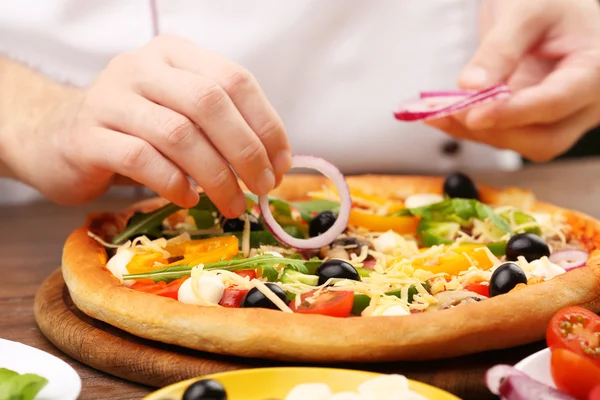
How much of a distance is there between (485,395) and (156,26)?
7.09 feet

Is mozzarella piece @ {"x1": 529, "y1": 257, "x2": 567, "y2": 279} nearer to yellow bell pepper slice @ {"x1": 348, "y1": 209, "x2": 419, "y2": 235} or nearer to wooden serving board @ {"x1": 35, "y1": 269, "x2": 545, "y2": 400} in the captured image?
wooden serving board @ {"x1": 35, "y1": 269, "x2": 545, "y2": 400}

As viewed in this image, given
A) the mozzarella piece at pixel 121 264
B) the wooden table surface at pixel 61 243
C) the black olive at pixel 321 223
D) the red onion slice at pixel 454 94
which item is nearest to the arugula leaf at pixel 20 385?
the wooden table surface at pixel 61 243

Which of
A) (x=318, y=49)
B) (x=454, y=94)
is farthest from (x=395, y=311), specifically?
(x=318, y=49)

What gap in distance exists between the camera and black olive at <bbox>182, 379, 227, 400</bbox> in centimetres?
117

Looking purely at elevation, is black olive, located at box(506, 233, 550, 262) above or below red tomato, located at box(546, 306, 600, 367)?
below

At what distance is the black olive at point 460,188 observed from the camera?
2.62 meters

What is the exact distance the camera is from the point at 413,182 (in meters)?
2.80

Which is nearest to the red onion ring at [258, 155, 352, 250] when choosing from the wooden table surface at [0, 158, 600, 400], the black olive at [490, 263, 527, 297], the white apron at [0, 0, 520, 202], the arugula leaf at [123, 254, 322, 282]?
the arugula leaf at [123, 254, 322, 282]

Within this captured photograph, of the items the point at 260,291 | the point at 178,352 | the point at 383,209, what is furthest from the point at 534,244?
the point at 178,352

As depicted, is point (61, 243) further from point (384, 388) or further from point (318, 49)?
point (384, 388)

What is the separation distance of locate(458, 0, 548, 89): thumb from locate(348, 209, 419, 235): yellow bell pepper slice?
52cm

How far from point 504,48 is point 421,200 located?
0.55m

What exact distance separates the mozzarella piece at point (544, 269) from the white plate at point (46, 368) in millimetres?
1061

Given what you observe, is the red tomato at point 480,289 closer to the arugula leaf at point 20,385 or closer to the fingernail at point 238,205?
the fingernail at point 238,205
